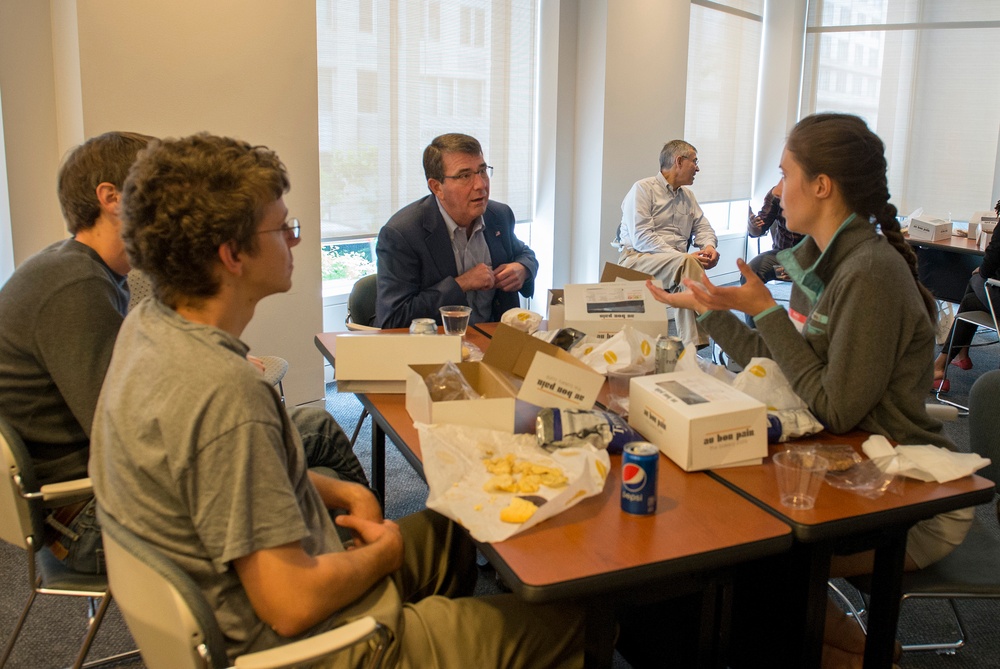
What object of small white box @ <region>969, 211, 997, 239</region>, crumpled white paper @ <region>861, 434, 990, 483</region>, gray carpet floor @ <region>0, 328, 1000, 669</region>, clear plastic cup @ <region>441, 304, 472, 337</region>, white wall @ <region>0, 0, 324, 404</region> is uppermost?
white wall @ <region>0, 0, 324, 404</region>

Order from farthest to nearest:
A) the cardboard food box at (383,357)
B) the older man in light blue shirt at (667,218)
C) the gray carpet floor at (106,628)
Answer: the older man in light blue shirt at (667,218) → the gray carpet floor at (106,628) → the cardboard food box at (383,357)

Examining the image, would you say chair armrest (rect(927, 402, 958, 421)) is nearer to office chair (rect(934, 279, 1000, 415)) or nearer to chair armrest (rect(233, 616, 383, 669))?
chair armrest (rect(233, 616, 383, 669))

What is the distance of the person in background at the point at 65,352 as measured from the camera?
1822 mm

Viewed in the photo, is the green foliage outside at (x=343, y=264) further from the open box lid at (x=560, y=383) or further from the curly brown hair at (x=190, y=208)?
the curly brown hair at (x=190, y=208)

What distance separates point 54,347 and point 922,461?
5.91ft

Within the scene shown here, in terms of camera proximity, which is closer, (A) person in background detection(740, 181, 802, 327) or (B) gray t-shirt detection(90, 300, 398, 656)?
(B) gray t-shirt detection(90, 300, 398, 656)

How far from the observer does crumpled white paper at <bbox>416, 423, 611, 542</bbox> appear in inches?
56.4

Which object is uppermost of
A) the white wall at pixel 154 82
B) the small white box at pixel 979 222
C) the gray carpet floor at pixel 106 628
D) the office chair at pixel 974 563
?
the white wall at pixel 154 82

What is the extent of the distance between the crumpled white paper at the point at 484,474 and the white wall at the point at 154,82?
238cm

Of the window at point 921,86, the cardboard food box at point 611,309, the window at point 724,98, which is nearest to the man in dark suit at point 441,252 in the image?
the cardboard food box at point 611,309

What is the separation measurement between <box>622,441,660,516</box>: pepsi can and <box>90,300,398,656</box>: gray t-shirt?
1.83ft

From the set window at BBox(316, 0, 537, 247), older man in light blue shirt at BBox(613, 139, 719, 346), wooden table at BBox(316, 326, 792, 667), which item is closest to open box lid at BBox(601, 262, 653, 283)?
wooden table at BBox(316, 326, 792, 667)

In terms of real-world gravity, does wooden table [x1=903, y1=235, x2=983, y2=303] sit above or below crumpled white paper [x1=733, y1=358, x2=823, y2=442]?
below

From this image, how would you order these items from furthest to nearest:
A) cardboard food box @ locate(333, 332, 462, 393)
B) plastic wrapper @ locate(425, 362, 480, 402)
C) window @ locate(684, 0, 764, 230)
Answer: window @ locate(684, 0, 764, 230)
cardboard food box @ locate(333, 332, 462, 393)
plastic wrapper @ locate(425, 362, 480, 402)
